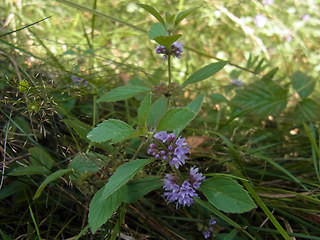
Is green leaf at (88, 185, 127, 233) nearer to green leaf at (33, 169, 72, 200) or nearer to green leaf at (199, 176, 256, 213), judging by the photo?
green leaf at (33, 169, 72, 200)

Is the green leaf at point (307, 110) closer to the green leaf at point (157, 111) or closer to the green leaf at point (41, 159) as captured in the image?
the green leaf at point (157, 111)

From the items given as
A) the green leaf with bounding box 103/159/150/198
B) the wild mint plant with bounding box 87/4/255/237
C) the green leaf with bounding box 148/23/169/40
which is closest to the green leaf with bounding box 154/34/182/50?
the wild mint plant with bounding box 87/4/255/237

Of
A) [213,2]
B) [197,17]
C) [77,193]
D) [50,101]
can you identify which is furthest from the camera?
[197,17]

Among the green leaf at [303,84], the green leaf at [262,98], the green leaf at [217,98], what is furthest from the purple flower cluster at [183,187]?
the green leaf at [303,84]

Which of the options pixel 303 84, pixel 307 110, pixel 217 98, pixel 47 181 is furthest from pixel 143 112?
pixel 303 84

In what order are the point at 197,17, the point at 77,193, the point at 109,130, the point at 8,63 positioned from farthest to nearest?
the point at 197,17 < the point at 8,63 < the point at 77,193 < the point at 109,130

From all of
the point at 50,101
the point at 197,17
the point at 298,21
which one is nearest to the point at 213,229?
the point at 50,101

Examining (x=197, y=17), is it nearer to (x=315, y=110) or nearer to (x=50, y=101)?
(x=315, y=110)

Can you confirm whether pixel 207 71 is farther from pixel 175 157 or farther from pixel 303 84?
pixel 303 84
